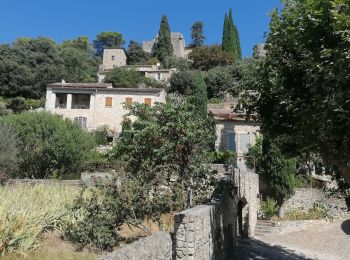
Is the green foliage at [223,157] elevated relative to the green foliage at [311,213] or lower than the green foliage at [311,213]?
elevated

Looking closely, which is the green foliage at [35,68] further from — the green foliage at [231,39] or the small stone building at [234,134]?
the small stone building at [234,134]

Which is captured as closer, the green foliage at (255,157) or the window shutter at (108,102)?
the green foliage at (255,157)

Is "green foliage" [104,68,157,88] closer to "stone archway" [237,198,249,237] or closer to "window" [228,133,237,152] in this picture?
"window" [228,133,237,152]

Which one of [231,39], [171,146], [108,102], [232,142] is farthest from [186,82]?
[171,146]

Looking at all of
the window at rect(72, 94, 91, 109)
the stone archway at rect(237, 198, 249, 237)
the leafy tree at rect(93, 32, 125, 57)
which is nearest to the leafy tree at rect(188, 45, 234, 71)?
the window at rect(72, 94, 91, 109)

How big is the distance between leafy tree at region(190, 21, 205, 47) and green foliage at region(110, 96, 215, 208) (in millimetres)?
81416

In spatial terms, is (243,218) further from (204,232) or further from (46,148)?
(46,148)

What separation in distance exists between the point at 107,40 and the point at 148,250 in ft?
352

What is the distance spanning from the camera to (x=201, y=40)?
313ft

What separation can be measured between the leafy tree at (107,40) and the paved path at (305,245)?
91443 millimetres

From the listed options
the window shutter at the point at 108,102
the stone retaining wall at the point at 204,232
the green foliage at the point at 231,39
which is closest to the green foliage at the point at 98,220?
the stone retaining wall at the point at 204,232

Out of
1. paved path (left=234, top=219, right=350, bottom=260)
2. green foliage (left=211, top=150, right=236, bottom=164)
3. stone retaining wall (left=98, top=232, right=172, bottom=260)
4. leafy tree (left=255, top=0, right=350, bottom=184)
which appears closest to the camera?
stone retaining wall (left=98, top=232, right=172, bottom=260)

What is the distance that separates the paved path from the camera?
18.2 m

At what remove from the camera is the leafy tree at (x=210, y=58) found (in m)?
68.1
